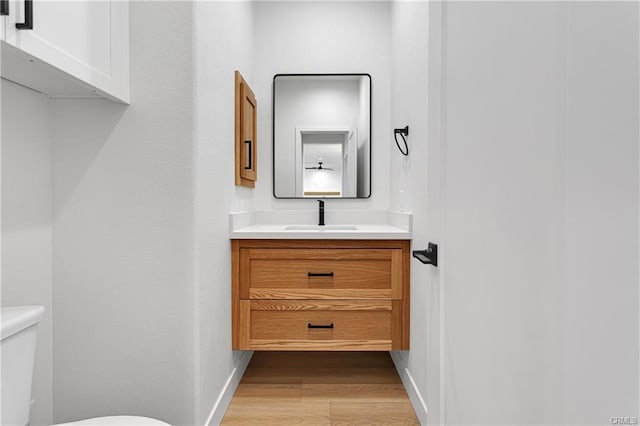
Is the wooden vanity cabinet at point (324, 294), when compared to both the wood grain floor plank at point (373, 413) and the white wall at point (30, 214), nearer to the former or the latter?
the wood grain floor plank at point (373, 413)

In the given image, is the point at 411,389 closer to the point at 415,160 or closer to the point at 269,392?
the point at 269,392

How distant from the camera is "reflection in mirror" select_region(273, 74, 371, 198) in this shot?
2.88 metres

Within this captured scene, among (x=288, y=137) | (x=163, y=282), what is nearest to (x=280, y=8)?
(x=288, y=137)

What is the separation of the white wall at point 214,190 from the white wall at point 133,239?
2.4 inches

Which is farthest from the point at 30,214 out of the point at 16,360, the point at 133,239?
the point at 16,360

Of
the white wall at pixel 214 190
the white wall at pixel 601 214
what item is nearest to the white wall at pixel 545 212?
the white wall at pixel 601 214

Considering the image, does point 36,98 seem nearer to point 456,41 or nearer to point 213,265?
point 213,265

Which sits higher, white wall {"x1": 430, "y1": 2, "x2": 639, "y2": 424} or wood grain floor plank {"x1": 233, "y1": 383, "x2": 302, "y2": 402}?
white wall {"x1": 430, "y1": 2, "x2": 639, "y2": 424}

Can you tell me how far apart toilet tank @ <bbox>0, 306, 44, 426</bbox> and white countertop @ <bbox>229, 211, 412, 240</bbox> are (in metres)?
1.06

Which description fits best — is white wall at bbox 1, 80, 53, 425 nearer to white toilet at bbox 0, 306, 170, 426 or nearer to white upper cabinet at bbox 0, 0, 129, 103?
white upper cabinet at bbox 0, 0, 129, 103

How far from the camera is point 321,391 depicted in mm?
2195

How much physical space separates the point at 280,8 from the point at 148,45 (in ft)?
5.44

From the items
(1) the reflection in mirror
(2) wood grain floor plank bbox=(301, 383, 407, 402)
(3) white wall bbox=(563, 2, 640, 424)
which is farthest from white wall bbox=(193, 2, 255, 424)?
(3) white wall bbox=(563, 2, 640, 424)

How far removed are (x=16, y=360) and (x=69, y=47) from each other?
88 cm
